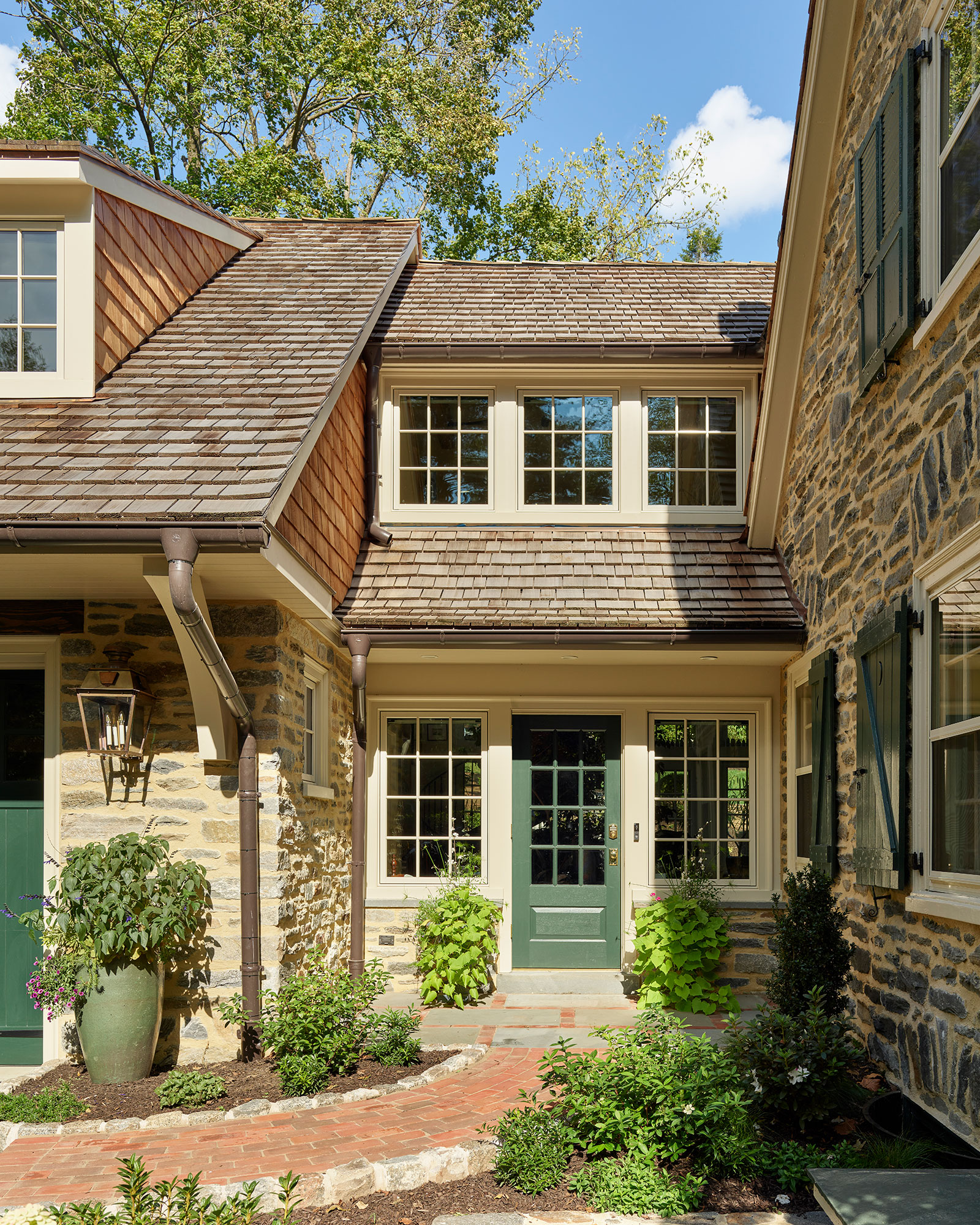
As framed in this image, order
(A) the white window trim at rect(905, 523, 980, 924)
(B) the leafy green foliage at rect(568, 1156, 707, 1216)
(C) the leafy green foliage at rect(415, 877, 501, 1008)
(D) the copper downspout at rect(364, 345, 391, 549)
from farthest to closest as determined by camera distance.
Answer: (D) the copper downspout at rect(364, 345, 391, 549)
(C) the leafy green foliage at rect(415, 877, 501, 1008)
(A) the white window trim at rect(905, 523, 980, 924)
(B) the leafy green foliage at rect(568, 1156, 707, 1216)

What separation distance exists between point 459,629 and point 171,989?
321 centimetres

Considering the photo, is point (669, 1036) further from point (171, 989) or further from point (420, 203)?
point (420, 203)

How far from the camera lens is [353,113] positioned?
19031 millimetres

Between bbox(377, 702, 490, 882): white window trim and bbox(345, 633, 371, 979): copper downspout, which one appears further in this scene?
bbox(377, 702, 490, 882): white window trim

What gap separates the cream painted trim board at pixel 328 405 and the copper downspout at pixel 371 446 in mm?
281

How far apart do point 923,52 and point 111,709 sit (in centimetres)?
573

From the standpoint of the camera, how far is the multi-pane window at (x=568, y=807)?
8.58 metres

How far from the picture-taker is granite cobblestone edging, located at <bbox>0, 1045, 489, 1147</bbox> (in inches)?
198

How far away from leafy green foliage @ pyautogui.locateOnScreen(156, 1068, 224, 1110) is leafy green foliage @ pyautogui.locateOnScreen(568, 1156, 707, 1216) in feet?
7.00

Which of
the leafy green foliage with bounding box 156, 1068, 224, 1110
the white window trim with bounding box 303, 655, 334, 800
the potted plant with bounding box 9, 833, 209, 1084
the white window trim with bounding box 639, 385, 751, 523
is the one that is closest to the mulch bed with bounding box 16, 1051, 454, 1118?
the leafy green foliage with bounding box 156, 1068, 224, 1110

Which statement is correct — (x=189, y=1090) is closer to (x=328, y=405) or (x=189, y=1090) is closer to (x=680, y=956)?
A: (x=680, y=956)

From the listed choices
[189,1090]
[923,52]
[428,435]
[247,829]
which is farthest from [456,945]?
[923,52]

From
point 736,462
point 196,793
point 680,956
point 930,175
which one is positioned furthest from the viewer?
point 736,462

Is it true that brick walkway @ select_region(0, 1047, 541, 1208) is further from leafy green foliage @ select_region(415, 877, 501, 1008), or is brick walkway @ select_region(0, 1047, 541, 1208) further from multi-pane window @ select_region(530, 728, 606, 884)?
multi-pane window @ select_region(530, 728, 606, 884)
